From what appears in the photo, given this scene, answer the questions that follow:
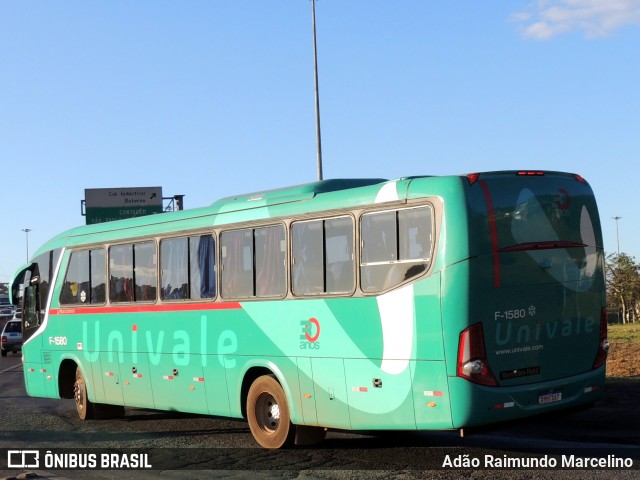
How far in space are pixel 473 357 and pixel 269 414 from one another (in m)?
3.61

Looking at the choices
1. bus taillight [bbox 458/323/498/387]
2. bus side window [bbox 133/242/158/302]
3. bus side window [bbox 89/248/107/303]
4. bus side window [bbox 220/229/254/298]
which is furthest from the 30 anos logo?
bus side window [bbox 89/248/107/303]

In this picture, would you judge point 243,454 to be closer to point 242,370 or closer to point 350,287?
point 242,370

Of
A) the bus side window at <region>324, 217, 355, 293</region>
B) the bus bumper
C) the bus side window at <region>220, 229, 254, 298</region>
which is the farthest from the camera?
the bus side window at <region>220, 229, 254, 298</region>

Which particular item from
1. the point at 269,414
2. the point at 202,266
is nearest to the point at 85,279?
the point at 202,266

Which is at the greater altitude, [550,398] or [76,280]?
[76,280]

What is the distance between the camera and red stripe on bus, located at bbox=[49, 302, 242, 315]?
13281 millimetres

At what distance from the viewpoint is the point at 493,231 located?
1011cm

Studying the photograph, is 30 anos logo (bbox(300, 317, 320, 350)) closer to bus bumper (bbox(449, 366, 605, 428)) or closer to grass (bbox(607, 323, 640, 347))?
bus bumper (bbox(449, 366, 605, 428))

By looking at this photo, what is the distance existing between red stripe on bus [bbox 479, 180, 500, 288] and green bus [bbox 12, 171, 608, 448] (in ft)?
0.06

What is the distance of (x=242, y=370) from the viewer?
1281cm

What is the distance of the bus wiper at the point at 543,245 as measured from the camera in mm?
10258

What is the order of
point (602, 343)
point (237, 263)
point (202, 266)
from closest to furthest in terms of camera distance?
point (602, 343)
point (237, 263)
point (202, 266)

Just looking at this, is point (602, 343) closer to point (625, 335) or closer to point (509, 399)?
point (509, 399)

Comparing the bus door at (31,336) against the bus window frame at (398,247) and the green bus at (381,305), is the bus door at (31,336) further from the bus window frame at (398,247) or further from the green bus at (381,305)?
the bus window frame at (398,247)
